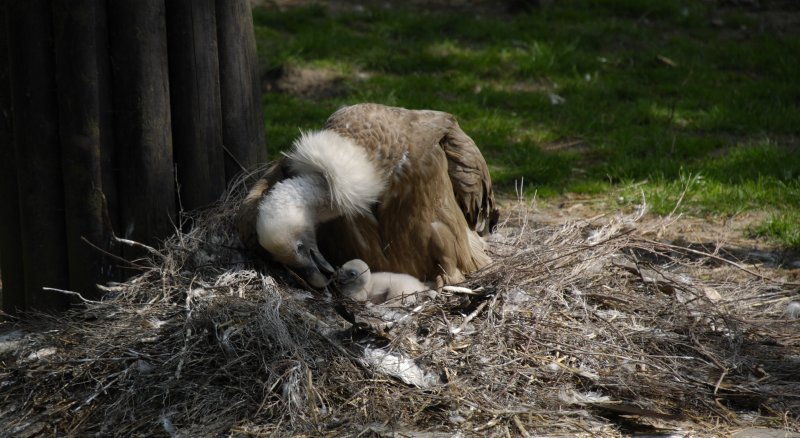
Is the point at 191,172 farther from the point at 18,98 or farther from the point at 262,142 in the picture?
the point at 18,98

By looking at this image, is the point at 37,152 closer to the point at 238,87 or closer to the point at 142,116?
the point at 142,116

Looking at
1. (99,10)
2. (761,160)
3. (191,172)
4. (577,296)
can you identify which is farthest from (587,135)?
(99,10)

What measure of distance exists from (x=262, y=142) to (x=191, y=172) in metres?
0.53

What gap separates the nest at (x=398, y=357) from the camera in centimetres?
418

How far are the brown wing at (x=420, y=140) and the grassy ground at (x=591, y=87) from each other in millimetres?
1777

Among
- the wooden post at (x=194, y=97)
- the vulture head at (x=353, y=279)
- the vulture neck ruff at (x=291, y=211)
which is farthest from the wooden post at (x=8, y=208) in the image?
the vulture head at (x=353, y=279)

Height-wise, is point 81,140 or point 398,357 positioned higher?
point 81,140

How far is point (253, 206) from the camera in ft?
16.9

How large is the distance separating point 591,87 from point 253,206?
5.27 meters

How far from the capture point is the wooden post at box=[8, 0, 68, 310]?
487cm

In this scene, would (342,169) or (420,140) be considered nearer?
(342,169)

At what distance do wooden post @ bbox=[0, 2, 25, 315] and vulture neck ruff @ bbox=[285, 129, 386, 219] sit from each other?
149cm

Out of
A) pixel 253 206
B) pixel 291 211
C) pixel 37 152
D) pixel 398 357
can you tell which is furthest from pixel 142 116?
pixel 398 357

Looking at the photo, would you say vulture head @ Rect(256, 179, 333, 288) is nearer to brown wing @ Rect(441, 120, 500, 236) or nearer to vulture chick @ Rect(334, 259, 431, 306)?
vulture chick @ Rect(334, 259, 431, 306)
